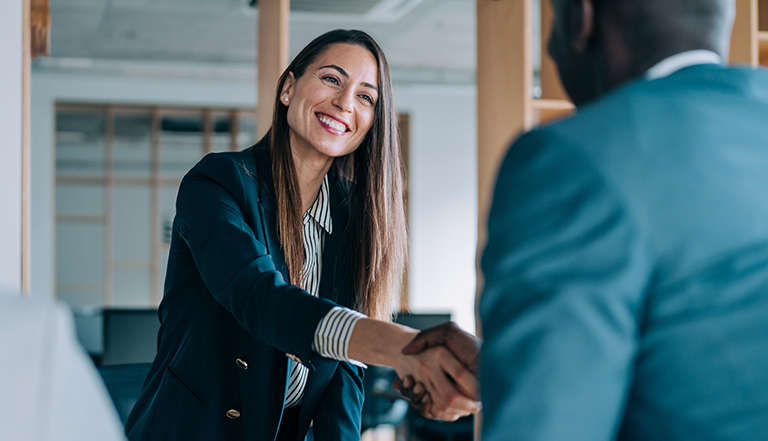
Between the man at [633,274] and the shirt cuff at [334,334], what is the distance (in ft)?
1.63

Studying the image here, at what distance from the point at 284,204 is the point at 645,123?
3.31ft

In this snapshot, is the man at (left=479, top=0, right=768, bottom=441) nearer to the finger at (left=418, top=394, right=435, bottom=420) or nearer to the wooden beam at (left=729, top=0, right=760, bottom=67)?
the finger at (left=418, top=394, right=435, bottom=420)

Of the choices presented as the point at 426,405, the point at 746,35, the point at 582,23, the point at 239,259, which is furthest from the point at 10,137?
the point at 746,35

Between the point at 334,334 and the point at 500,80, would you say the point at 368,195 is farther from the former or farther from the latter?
the point at 500,80

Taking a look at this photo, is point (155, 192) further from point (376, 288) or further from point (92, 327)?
point (376, 288)

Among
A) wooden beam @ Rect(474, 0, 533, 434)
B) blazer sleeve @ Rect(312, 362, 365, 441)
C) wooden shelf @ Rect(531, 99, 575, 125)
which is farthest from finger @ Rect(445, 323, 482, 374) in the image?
wooden shelf @ Rect(531, 99, 575, 125)

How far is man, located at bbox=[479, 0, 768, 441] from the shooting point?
57cm

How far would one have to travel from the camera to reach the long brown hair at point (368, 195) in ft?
5.07

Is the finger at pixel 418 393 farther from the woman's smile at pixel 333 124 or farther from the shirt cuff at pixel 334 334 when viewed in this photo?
the woman's smile at pixel 333 124

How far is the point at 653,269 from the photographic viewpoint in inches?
23.0

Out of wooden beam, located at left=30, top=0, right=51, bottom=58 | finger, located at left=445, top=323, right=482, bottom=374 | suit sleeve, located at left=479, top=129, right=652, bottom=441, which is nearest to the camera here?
suit sleeve, located at left=479, top=129, right=652, bottom=441

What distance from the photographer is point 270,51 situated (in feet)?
10.7

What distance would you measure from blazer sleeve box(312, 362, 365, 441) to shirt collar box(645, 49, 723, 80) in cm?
106

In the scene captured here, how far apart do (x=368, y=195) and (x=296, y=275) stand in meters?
0.30
